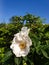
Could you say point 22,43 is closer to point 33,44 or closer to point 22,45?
point 22,45

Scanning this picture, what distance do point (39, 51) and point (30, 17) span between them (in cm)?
84

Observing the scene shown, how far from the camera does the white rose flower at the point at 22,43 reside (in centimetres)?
257

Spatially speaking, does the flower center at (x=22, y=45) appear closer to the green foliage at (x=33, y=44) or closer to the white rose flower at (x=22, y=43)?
the white rose flower at (x=22, y=43)

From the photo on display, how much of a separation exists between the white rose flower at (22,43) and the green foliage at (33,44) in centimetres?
8

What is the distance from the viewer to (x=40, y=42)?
9.07 feet

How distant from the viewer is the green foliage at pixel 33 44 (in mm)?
2670

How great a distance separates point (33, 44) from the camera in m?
2.68

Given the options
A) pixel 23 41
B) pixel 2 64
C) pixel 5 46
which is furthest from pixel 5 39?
pixel 23 41

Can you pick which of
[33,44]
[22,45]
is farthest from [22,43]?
[33,44]

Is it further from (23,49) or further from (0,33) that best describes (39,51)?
(0,33)

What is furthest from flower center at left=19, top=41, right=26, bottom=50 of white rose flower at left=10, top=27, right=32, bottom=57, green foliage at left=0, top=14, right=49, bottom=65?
green foliage at left=0, top=14, right=49, bottom=65

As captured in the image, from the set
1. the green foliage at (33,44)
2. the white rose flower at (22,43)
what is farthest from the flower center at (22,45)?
the green foliage at (33,44)

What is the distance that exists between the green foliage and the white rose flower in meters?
0.08

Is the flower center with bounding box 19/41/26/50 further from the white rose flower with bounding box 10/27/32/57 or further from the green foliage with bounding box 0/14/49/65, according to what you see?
the green foliage with bounding box 0/14/49/65
